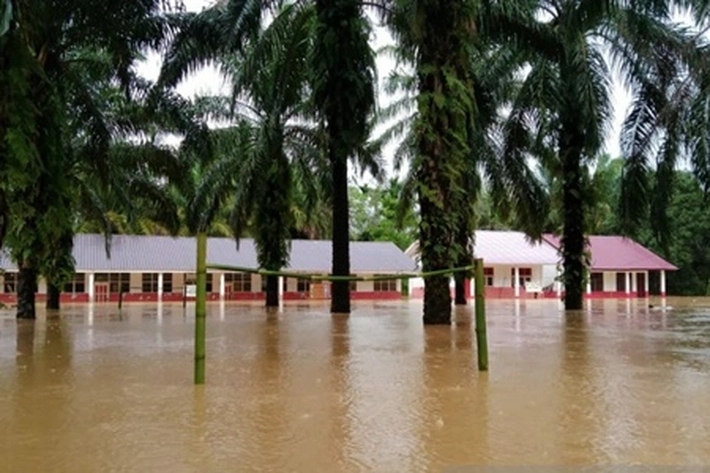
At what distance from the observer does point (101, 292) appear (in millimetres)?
37906

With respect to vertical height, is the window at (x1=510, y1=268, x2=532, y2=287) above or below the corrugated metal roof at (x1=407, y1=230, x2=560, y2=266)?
below

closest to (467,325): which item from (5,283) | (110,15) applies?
(110,15)

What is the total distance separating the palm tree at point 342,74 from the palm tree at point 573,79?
3354 mm

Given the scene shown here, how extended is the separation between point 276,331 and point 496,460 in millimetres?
9312

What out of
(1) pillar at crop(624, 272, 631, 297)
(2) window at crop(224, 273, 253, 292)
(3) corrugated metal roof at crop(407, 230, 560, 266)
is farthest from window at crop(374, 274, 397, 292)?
(1) pillar at crop(624, 272, 631, 297)

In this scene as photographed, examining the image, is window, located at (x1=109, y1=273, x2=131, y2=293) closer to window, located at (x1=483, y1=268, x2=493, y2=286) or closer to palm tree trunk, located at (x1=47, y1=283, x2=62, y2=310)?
palm tree trunk, located at (x1=47, y1=283, x2=62, y2=310)

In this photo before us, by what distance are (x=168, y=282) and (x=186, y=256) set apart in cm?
278

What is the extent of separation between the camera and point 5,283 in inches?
1453

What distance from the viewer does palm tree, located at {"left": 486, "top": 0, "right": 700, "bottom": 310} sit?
47.6 feet

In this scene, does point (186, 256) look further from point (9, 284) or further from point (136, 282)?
point (9, 284)

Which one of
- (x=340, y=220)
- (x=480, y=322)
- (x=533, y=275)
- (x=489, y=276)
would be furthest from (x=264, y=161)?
(x=533, y=275)

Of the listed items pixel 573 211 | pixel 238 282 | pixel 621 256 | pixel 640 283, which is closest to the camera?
pixel 573 211

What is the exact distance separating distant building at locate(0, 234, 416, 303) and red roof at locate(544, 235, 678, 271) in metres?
11.8

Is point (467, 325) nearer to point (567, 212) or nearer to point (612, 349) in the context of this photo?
point (612, 349)
